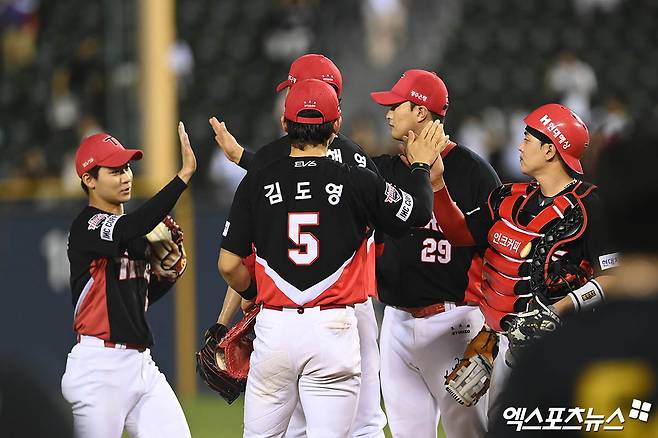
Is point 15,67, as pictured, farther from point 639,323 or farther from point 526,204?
point 639,323

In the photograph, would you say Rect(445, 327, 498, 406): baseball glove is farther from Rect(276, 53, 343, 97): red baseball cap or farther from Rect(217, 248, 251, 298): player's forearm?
Rect(276, 53, 343, 97): red baseball cap

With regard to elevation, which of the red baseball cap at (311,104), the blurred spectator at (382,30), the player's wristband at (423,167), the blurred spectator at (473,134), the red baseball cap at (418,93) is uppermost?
the blurred spectator at (382,30)

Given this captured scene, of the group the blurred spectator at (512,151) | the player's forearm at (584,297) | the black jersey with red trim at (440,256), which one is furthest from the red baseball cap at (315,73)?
the blurred spectator at (512,151)

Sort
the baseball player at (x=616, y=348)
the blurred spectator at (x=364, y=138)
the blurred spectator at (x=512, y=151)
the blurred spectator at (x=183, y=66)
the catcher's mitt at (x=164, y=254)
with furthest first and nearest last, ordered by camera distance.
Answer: the blurred spectator at (x=183, y=66) → the blurred spectator at (x=512, y=151) → the blurred spectator at (x=364, y=138) → the catcher's mitt at (x=164, y=254) → the baseball player at (x=616, y=348)

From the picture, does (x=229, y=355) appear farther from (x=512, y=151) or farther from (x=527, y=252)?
(x=512, y=151)

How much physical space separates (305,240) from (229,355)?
95 centimetres

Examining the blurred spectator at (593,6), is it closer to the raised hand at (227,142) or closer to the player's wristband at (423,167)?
the raised hand at (227,142)

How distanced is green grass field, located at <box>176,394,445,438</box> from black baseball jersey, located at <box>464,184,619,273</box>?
3750mm

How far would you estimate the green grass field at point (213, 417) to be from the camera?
9445mm

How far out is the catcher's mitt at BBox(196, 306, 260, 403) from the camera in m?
5.86

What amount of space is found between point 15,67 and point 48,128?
1337 mm

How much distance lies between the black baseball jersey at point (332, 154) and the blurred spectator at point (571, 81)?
11.6 meters

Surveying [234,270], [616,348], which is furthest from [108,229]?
[616,348]

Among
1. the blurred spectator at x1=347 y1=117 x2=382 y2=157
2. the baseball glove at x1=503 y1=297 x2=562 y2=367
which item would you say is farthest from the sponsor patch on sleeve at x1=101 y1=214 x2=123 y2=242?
the blurred spectator at x1=347 y1=117 x2=382 y2=157
